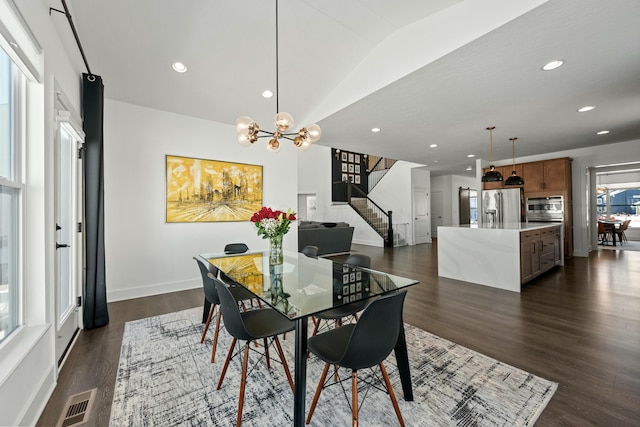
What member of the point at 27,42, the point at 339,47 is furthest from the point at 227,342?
the point at 339,47

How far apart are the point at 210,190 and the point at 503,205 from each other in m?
7.24

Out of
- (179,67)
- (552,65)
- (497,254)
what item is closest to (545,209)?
(497,254)

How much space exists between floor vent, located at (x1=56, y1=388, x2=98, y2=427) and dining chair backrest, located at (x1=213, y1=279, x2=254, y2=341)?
100 cm

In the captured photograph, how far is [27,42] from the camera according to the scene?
1.67m

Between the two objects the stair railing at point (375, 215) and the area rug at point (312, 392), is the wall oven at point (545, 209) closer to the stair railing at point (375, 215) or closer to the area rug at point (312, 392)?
the stair railing at point (375, 215)

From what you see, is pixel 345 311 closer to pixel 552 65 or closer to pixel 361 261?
pixel 361 261

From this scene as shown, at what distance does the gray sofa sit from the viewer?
6688 mm

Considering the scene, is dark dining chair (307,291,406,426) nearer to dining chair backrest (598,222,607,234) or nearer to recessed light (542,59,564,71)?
recessed light (542,59,564,71)

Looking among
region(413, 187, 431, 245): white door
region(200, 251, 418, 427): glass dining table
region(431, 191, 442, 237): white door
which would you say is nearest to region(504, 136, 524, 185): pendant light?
region(413, 187, 431, 245): white door

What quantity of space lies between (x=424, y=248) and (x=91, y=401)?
26.3ft

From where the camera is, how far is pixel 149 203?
3.95m

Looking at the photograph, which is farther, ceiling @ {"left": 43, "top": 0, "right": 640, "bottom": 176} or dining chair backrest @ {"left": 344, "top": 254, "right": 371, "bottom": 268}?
dining chair backrest @ {"left": 344, "top": 254, "right": 371, "bottom": 268}

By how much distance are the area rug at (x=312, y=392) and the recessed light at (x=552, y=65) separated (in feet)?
9.45

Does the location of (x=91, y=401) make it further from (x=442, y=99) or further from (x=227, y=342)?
(x=442, y=99)
